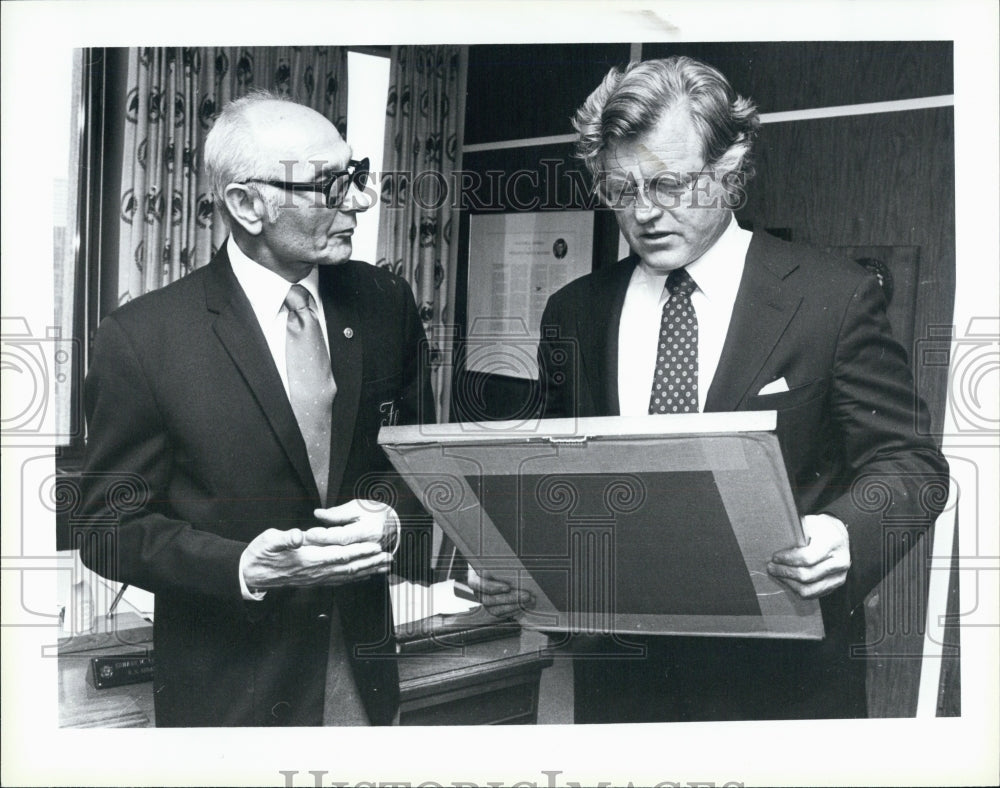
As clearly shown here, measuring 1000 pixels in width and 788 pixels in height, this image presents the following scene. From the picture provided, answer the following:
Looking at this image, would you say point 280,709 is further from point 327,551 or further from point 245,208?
point 245,208

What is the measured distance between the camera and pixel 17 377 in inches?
81.3

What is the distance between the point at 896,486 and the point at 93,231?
71.7 inches

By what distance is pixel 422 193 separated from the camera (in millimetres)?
2031

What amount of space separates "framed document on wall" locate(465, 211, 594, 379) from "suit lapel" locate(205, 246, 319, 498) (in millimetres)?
405

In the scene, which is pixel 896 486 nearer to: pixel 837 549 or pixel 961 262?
pixel 837 549

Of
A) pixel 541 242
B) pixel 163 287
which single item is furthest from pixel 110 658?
pixel 541 242

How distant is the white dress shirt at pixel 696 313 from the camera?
1981mm

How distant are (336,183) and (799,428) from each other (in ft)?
3.61

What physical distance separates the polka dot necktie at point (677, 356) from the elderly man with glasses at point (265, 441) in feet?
1.64

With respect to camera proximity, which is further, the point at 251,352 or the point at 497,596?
the point at 497,596

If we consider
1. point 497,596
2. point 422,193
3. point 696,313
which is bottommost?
point 497,596
